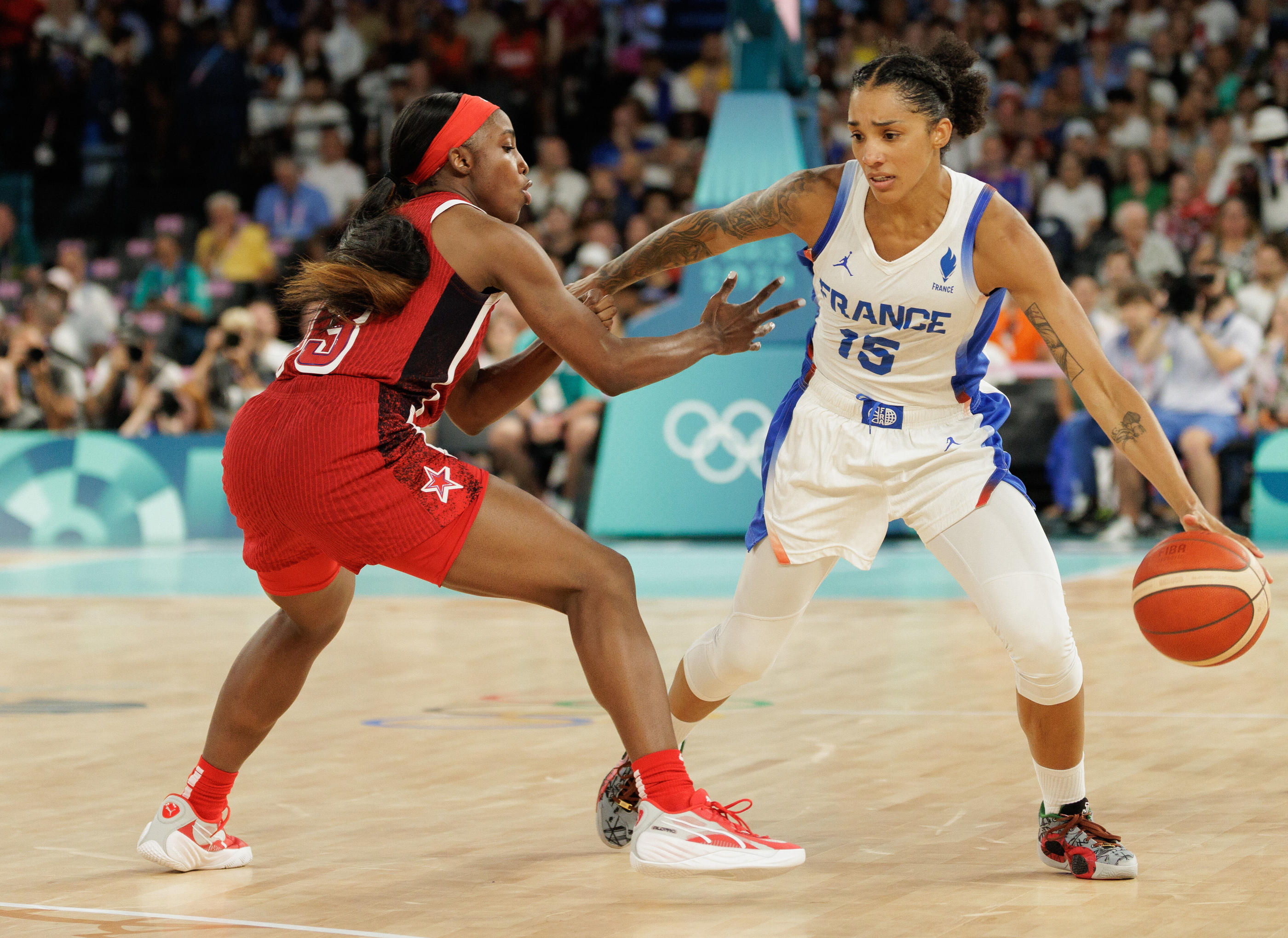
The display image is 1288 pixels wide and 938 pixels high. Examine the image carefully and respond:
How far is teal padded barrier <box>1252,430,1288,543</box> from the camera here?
11945 mm

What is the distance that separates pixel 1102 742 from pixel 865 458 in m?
1.88

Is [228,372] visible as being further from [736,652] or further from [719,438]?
[736,652]

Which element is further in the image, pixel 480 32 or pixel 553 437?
pixel 480 32

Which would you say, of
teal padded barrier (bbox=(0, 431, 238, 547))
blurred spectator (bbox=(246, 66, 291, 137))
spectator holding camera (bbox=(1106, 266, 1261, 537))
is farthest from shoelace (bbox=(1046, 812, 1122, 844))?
blurred spectator (bbox=(246, 66, 291, 137))

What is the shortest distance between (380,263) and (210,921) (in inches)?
57.0

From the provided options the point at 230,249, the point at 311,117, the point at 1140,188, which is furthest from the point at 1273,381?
the point at 311,117

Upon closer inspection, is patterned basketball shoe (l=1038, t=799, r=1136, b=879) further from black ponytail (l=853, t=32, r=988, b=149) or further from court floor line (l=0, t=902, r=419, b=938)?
black ponytail (l=853, t=32, r=988, b=149)

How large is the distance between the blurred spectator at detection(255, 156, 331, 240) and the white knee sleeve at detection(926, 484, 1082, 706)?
13.2 m

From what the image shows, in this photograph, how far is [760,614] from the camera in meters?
4.23

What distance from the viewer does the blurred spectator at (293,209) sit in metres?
16.5

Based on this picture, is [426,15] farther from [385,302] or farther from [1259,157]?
[385,302]

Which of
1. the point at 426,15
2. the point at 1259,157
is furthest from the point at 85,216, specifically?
the point at 1259,157

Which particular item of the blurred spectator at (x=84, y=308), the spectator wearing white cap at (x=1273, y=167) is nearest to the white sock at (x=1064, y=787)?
the spectator wearing white cap at (x=1273, y=167)

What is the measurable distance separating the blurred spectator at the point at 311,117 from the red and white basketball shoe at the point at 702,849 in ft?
47.9
